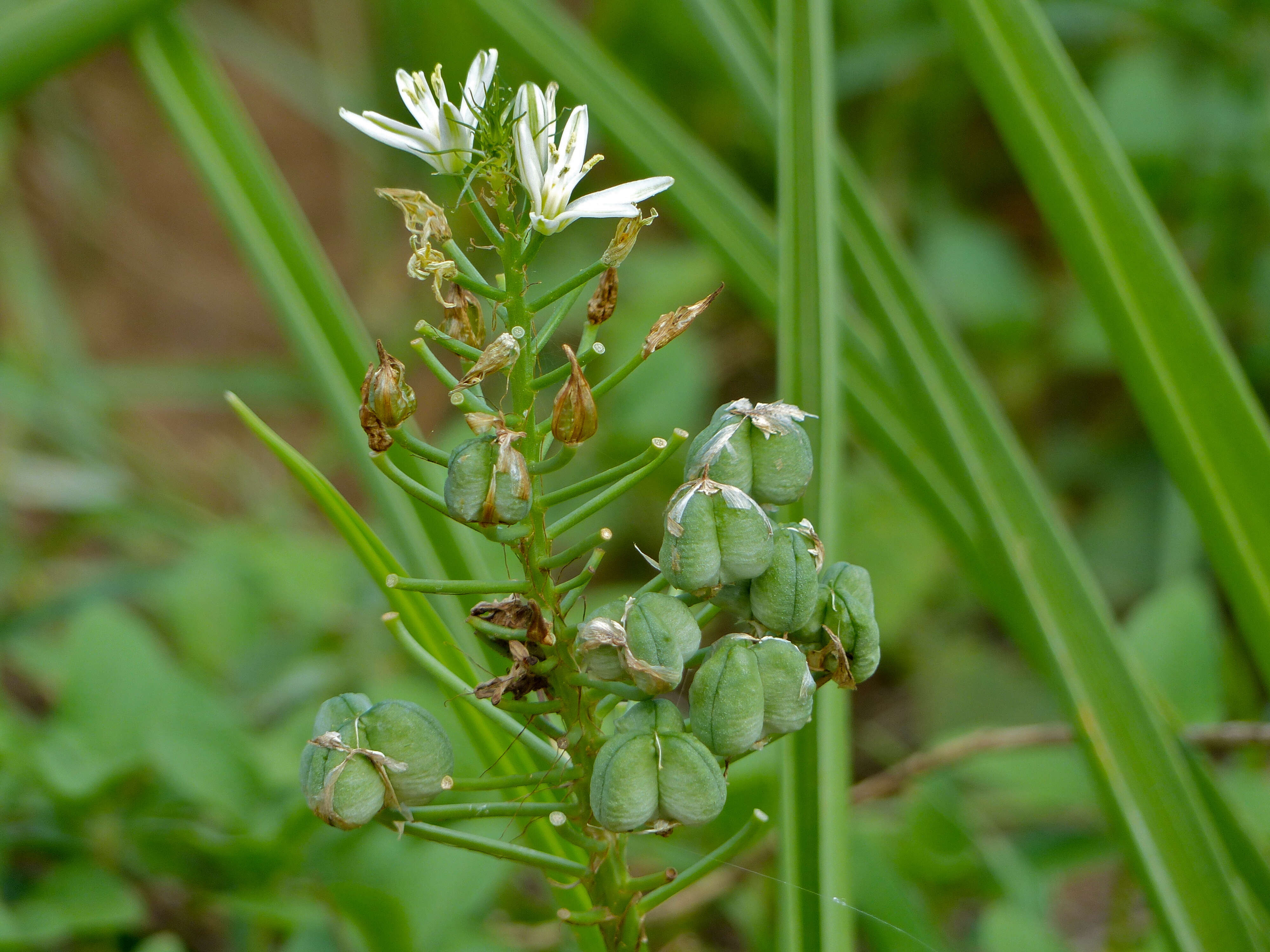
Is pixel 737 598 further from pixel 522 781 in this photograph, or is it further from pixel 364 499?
pixel 364 499

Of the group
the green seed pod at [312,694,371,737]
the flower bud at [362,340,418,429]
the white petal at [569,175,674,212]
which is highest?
the white petal at [569,175,674,212]

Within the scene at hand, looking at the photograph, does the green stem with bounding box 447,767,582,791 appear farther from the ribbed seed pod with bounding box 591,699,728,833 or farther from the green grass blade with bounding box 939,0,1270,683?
the green grass blade with bounding box 939,0,1270,683

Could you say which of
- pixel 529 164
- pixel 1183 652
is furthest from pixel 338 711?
pixel 1183 652

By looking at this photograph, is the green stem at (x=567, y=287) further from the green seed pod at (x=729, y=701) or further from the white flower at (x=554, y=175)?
the green seed pod at (x=729, y=701)

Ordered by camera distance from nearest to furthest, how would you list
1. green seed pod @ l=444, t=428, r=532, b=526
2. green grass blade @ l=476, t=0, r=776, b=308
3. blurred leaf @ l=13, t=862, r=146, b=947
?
1. green seed pod @ l=444, t=428, r=532, b=526
2. blurred leaf @ l=13, t=862, r=146, b=947
3. green grass blade @ l=476, t=0, r=776, b=308

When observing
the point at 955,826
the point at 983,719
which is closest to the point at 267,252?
the point at 955,826

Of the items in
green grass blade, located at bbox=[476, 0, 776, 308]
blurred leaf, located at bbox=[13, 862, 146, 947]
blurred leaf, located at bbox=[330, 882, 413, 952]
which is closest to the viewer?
blurred leaf, located at bbox=[330, 882, 413, 952]

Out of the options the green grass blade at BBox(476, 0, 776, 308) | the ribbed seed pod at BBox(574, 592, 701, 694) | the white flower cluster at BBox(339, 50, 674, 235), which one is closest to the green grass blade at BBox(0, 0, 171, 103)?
the green grass blade at BBox(476, 0, 776, 308)
